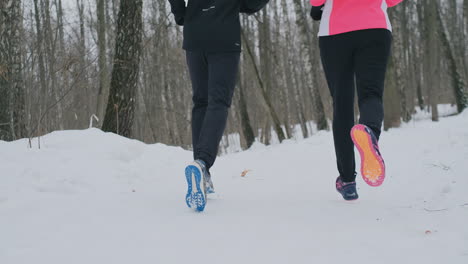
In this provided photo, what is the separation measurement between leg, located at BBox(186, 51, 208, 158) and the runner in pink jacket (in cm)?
Result: 80

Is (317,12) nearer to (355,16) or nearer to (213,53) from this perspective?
(355,16)

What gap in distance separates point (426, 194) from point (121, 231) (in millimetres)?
1851

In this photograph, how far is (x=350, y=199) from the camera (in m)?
2.33

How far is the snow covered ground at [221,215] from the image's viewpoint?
139cm

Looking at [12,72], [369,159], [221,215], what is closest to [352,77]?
[369,159]

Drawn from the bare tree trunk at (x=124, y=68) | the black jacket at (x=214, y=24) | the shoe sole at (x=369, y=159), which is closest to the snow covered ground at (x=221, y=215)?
the shoe sole at (x=369, y=159)

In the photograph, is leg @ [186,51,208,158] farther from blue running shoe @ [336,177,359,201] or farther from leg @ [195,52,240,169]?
blue running shoe @ [336,177,359,201]

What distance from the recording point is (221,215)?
199cm

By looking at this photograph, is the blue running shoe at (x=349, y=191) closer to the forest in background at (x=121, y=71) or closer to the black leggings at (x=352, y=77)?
the black leggings at (x=352, y=77)

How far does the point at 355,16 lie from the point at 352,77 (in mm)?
372

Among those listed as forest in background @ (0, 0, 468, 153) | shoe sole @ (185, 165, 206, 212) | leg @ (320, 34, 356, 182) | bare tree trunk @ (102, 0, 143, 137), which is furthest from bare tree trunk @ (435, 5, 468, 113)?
shoe sole @ (185, 165, 206, 212)

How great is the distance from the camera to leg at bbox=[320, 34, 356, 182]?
2285 mm

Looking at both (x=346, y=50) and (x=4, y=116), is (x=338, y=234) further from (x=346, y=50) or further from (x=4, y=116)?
(x=4, y=116)

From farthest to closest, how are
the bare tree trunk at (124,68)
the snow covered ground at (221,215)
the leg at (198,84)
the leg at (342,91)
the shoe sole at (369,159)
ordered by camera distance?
1. the bare tree trunk at (124,68)
2. the leg at (198,84)
3. the leg at (342,91)
4. the shoe sole at (369,159)
5. the snow covered ground at (221,215)
